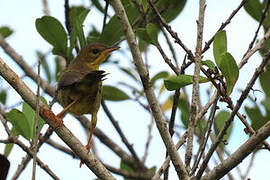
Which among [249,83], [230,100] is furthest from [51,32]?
[249,83]

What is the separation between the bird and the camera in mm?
3957

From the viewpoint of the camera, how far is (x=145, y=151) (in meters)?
5.11

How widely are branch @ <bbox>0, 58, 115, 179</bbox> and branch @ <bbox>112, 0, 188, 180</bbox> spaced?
53 cm

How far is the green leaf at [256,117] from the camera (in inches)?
156

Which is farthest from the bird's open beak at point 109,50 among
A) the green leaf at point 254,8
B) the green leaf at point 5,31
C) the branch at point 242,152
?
the branch at point 242,152

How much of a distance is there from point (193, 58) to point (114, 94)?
2.63 metres

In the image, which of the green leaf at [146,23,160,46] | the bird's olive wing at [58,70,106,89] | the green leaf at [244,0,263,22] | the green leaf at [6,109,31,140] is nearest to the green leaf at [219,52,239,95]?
the green leaf at [146,23,160,46]

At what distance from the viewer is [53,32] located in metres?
4.44

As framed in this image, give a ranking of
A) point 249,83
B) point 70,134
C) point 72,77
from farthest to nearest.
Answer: point 72,77, point 70,134, point 249,83

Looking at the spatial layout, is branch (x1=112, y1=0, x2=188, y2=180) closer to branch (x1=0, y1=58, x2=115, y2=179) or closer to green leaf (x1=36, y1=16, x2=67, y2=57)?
branch (x1=0, y1=58, x2=115, y2=179)

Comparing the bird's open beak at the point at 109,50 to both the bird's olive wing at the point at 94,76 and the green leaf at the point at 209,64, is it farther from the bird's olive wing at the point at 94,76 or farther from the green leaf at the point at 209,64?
the green leaf at the point at 209,64

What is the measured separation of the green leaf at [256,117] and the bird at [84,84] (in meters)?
1.25

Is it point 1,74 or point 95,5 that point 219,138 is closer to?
point 1,74

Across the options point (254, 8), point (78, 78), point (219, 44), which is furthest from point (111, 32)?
point (219, 44)
